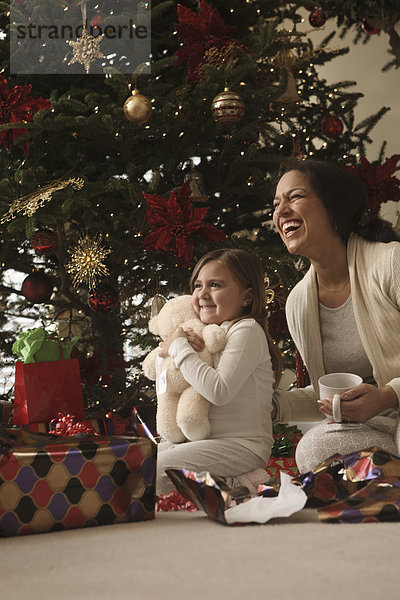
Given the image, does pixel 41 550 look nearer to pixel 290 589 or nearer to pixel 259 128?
pixel 290 589

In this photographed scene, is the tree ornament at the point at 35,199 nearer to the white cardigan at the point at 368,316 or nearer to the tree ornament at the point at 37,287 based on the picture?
the tree ornament at the point at 37,287

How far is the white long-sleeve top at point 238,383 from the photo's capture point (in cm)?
153

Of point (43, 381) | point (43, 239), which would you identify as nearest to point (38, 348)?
point (43, 381)

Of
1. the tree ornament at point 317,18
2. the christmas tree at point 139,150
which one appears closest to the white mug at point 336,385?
the christmas tree at point 139,150

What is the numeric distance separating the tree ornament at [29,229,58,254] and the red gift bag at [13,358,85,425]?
0.47m

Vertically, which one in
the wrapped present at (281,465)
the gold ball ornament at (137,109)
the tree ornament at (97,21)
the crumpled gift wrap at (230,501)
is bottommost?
the wrapped present at (281,465)

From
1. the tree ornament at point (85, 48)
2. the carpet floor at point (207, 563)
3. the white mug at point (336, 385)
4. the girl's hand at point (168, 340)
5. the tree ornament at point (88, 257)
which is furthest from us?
the tree ornament at point (85, 48)

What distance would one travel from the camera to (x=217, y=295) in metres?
1.69

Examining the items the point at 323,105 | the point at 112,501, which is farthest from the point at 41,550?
the point at 323,105

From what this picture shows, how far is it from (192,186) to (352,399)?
109 centimetres

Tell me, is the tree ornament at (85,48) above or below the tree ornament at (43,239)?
above

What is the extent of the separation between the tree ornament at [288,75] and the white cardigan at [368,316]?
834mm

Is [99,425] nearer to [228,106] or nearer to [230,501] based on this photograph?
[230,501]

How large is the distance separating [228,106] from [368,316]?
0.86m
